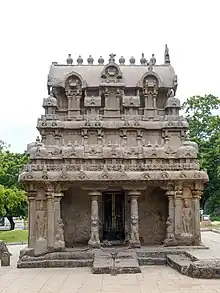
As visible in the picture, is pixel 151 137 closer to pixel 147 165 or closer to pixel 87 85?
pixel 147 165

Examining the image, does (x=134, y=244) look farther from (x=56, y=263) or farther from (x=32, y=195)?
(x=32, y=195)

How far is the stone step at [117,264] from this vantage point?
14.7 m

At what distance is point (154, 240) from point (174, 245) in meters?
1.70

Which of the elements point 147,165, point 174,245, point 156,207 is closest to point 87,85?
point 147,165

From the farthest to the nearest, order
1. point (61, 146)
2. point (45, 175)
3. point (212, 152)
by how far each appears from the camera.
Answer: point (212, 152) → point (61, 146) → point (45, 175)

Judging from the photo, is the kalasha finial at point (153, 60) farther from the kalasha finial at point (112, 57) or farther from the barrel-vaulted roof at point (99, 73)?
the kalasha finial at point (112, 57)

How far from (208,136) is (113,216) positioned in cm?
2442

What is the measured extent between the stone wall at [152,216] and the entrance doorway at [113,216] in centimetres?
88

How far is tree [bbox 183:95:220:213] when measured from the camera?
132 ft

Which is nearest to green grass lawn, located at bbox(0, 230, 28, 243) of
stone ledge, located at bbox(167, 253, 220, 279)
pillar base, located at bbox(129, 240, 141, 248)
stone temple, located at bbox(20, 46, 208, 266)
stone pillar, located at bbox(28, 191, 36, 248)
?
stone temple, located at bbox(20, 46, 208, 266)

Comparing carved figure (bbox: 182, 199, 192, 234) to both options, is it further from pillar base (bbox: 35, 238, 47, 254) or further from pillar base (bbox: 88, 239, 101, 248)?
pillar base (bbox: 35, 238, 47, 254)

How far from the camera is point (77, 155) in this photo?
1933 cm

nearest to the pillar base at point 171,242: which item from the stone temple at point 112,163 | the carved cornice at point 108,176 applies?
the stone temple at point 112,163

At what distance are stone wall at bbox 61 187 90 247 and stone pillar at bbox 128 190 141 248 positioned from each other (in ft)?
7.74
